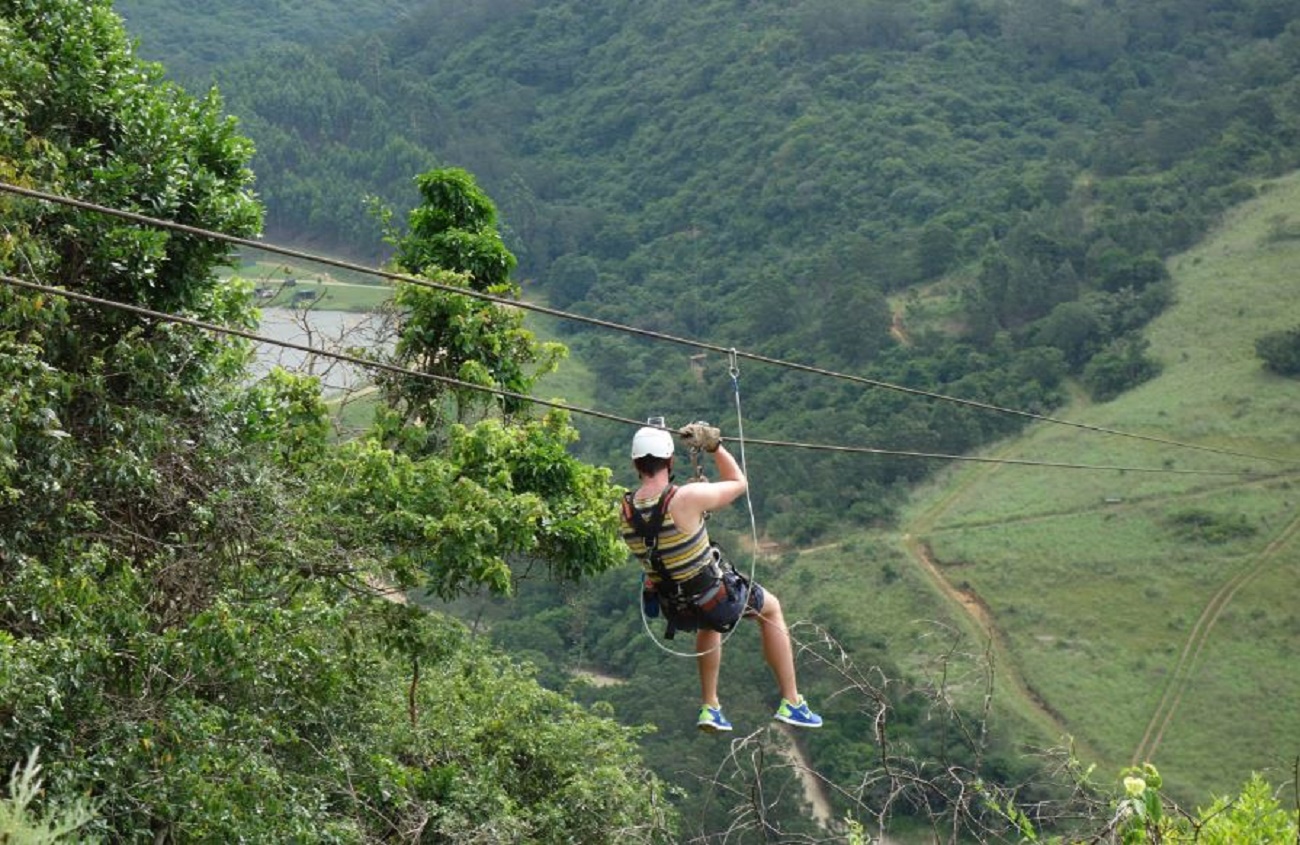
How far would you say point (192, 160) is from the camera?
10.7 meters

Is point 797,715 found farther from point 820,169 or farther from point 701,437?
point 820,169

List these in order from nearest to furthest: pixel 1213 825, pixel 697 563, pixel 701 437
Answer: pixel 701 437 → pixel 697 563 → pixel 1213 825

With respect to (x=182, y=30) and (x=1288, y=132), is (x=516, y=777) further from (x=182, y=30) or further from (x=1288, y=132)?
(x=182, y=30)

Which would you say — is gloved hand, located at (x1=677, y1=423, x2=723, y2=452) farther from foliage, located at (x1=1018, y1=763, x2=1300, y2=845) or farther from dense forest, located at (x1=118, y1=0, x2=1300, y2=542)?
dense forest, located at (x1=118, y1=0, x2=1300, y2=542)

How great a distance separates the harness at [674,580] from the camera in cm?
668

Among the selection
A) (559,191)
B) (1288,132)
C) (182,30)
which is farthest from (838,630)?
(182,30)

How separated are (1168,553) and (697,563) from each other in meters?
37.6

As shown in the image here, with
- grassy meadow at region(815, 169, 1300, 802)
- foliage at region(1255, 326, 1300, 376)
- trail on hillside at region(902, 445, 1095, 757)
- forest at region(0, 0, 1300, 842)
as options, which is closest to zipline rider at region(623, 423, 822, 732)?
forest at region(0, 0, 1300, 842)

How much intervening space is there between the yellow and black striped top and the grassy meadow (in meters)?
27.0

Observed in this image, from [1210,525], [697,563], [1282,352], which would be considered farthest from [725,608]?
[1282,352]

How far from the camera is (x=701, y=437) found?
653 cm

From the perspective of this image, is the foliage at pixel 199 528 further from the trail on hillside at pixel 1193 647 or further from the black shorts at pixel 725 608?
the trail on hillside at pixel 1193 647

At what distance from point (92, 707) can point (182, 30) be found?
9951 cm

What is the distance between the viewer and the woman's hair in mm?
6598
